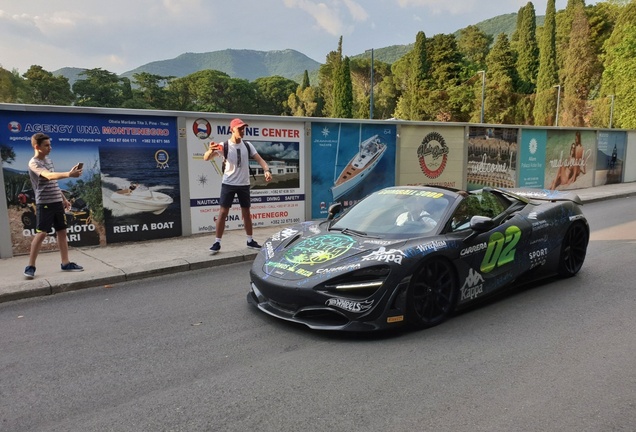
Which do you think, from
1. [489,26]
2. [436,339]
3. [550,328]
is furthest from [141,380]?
[489,26]

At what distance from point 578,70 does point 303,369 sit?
201 feet

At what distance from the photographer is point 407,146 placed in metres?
11.8

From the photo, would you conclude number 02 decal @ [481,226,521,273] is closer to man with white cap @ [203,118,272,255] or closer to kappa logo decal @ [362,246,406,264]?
kappa logo decal @ [362,246,406,264]

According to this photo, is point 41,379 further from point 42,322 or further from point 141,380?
point 42,322

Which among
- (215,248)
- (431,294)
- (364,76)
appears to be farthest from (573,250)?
(364,76)

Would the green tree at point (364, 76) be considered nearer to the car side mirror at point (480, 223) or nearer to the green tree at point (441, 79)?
the green tree at point (441, 79)

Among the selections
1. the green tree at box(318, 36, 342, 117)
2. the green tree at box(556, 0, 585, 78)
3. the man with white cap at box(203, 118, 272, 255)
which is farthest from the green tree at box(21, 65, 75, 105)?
the man with white cap at box(203, 118, 272, 255)

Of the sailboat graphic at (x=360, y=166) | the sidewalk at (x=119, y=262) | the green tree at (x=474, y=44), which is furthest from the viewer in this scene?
the green tree at (x=474, y=44)

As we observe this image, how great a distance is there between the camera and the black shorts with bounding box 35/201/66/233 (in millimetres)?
5789

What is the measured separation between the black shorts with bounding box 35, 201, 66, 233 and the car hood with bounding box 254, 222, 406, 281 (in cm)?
288

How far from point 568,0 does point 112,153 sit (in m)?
72.3

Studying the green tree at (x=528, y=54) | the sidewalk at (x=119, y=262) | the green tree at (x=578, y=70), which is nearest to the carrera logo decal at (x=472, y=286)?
the sidewalk at (x=119, y=262)

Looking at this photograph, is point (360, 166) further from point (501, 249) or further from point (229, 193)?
point (501, 249)

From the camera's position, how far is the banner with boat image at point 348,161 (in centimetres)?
1020
